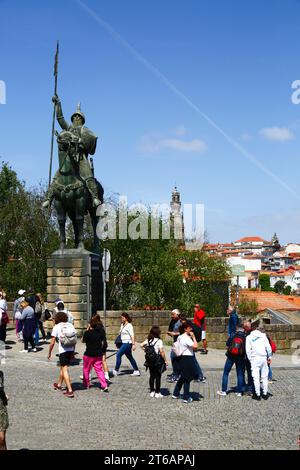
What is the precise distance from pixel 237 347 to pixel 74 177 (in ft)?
29.0

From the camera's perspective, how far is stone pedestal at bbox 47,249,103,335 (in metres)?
18.4

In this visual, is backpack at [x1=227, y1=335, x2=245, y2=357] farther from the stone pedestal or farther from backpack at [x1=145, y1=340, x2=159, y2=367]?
the stone pedestal

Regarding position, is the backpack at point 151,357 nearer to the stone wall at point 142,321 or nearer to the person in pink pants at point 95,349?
the person in pink pants at point 95,349


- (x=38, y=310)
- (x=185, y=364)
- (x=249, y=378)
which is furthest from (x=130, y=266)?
(x=185, y=364)

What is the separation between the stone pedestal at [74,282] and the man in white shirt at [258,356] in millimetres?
7487

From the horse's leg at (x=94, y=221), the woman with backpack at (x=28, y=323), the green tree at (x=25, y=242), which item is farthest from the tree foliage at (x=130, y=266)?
the woman with backpack at (x=28, y=323)

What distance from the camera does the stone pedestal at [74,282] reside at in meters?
18.4

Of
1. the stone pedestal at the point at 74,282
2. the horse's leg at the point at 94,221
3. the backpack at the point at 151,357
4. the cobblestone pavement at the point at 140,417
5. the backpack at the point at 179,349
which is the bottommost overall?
the cobblestone pavement at the point at 140,417

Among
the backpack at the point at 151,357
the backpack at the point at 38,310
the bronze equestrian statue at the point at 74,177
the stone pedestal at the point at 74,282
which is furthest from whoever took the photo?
the bronze equestrian statue at the point at 74,177

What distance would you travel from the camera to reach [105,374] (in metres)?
12.3

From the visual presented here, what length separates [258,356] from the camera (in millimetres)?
11711

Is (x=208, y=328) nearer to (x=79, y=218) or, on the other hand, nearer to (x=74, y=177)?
(x=79, y=218)

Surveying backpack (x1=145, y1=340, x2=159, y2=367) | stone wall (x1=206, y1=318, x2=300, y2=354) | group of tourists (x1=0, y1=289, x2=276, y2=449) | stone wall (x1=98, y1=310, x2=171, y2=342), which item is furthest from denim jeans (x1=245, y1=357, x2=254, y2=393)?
stone wall (x1=206, y1=318, x2=300, y2=354)
